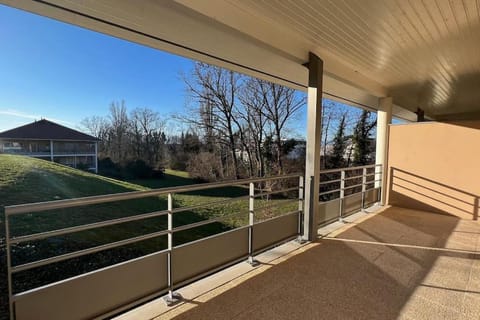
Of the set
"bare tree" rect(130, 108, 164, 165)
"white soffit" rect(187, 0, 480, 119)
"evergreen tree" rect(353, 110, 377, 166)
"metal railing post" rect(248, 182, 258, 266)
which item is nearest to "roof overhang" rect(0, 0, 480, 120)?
"white soffit" rect(187, 0, 480, 119)

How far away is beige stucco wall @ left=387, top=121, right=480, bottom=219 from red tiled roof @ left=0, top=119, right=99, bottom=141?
8.87 meters

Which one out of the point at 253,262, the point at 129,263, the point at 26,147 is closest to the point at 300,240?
the point at 253,262

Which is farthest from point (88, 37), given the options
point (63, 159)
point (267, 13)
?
point (267, 13)

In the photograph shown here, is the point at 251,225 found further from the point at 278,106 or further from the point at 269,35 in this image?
the point at 278,106

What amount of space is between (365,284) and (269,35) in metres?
2.35

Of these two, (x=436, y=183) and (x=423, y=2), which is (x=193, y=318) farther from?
(x=436, y=183)

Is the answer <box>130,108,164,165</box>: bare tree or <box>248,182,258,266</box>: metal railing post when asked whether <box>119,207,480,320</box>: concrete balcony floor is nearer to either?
<box>248,182,258,266</box>: metal railing post

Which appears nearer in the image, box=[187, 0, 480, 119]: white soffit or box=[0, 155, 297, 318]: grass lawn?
box=[187, 0, 480, 119]: white soffit

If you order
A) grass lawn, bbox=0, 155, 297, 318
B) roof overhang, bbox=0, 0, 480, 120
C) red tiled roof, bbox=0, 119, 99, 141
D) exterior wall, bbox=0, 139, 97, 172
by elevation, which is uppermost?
roof overhang, bbox=0, 0, 480, 120

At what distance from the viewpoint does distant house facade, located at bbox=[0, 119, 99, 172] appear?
7.28 meters

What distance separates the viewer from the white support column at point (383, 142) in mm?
5282

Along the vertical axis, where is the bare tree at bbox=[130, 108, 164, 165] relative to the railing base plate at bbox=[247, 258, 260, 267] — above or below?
above

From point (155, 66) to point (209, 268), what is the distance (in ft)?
38.6

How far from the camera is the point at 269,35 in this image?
263 cm
